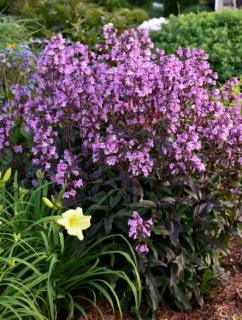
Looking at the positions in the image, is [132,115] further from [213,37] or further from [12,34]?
[12,34]

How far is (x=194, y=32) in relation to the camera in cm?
659

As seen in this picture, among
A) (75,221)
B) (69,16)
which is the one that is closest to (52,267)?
(75,221)

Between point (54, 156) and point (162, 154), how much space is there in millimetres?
552

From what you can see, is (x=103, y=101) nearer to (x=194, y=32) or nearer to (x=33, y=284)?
(x=33, y=284)

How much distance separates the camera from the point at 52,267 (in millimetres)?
2850

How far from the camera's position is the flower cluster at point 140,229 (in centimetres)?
268

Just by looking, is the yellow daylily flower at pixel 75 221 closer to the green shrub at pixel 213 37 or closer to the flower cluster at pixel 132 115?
the flower cluster at pixel 132 115

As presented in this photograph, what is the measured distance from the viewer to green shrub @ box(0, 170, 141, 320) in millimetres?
2779

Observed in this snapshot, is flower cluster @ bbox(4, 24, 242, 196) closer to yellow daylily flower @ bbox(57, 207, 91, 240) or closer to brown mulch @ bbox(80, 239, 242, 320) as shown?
yellow daylily flower @ bbox(57, 207, 91, 240)

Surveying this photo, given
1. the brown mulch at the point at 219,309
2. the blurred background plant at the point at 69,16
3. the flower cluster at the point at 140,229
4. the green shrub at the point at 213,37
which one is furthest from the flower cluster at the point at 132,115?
the blurred background plant at the point at 69,16

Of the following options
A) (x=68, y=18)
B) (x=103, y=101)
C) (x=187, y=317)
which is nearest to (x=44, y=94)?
(x=103, y=101)

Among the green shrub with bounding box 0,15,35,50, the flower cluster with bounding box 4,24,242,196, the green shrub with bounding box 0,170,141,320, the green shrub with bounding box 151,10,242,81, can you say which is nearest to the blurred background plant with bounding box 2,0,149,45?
the green shrub with bounding box 0,15,35,50

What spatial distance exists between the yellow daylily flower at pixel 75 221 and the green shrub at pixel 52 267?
0.09 metres

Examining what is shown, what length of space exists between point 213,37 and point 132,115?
12.3 feet
